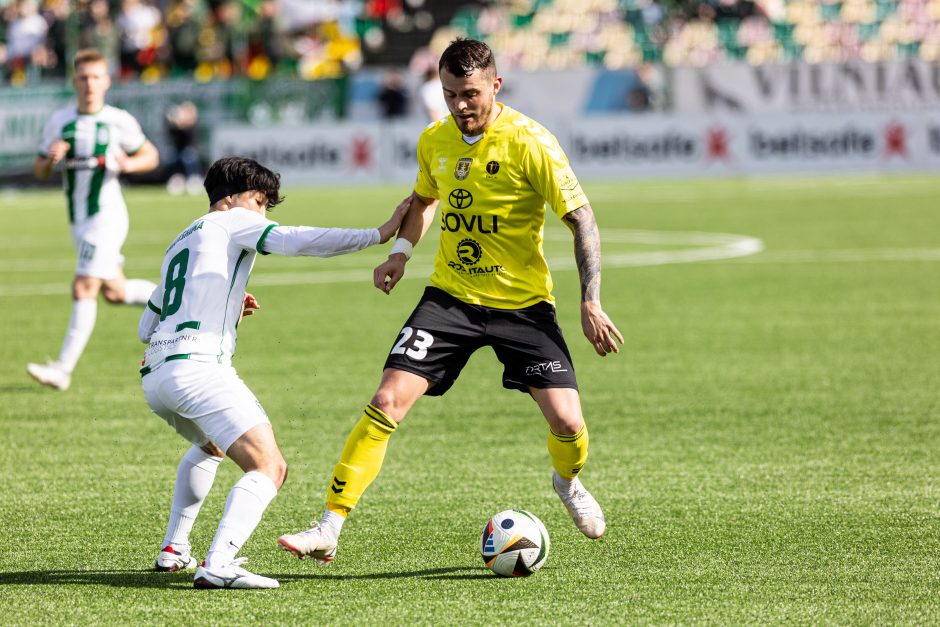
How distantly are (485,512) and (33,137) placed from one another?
27.3m

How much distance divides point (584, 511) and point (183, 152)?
27.4m

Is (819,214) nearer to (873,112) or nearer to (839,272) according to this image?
(839,272)

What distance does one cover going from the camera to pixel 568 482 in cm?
600

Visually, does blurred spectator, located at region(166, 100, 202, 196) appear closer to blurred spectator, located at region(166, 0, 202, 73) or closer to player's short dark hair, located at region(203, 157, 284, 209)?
blurred spectator, located at region(166, 0, 202, 73)

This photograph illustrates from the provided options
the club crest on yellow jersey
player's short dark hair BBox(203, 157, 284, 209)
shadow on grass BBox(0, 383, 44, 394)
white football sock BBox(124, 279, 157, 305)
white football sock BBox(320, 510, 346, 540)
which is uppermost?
player's short dark hair BBox(203, 157, 284, 209)

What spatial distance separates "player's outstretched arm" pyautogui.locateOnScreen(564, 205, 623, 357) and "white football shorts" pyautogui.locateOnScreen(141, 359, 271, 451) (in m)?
1.36

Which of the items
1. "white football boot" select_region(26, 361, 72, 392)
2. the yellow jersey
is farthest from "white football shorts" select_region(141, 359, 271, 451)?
"white football boot" select_region(26, 361, 72, 392)

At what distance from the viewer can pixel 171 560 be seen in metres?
5.54

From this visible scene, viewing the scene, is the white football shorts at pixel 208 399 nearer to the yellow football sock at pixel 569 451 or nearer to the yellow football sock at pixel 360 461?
the yellow football sock at pixel 360 461

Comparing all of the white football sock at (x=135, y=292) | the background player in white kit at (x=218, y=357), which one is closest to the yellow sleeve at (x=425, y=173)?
the background player in white kit at (x=218, y=357)

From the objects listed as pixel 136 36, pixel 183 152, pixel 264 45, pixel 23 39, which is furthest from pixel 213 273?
pixel 23 39

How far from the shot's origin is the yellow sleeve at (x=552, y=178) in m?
5.80

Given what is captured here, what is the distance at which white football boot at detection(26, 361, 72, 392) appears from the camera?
9.73 meters

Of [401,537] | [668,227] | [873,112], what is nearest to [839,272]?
[668,227]
